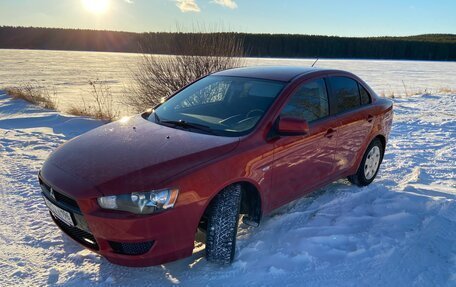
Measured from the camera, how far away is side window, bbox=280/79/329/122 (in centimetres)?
357

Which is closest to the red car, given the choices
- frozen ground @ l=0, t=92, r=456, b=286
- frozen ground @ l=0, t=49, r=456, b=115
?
frozen ground @ l=0, t=92, r=456, b=286

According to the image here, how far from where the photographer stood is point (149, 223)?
2.51 m

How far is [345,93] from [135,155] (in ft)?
8.86

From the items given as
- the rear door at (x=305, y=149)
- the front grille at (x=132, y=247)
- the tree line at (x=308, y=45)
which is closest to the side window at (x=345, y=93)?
the rear door at (x=305, y=149)

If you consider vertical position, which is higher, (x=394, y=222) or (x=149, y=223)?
(x=149, y=223)

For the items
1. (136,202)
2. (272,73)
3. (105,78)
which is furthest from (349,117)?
(105,78)

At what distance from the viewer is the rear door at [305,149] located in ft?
11.2

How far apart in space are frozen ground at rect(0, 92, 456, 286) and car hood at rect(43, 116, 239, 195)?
0.82 metres

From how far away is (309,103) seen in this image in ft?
12.5

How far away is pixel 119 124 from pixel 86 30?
99870 mm

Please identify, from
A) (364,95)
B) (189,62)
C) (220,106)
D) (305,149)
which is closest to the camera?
(305,149)

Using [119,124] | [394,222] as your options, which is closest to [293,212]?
[394,222]

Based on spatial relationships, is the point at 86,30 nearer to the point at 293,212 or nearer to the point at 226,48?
the point at 226,48

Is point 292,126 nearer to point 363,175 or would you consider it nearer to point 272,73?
point 272,73
